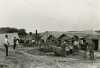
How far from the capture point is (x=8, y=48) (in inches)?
82.7

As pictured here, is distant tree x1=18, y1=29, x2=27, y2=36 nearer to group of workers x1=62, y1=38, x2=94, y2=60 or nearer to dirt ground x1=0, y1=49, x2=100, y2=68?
dirt ground x1=0, y1=49, x2=100, y2=68

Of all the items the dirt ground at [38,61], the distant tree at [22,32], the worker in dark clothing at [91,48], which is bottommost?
the dirt ground at [38,61]

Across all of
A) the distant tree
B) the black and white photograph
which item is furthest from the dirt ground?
the distant tree

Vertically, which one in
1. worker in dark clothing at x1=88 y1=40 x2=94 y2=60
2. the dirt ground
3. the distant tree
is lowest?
the dirt ground

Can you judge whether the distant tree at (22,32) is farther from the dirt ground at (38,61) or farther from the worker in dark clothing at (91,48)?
the worker in dark clothing at (91,48)

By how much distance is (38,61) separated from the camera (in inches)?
78.6

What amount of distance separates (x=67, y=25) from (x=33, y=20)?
0.44 meters

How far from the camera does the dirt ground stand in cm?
194

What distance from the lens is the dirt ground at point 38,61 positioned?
1.94m

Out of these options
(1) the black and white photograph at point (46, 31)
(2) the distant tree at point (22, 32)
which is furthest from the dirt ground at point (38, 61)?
(2) the distant tree at point (22, 32)

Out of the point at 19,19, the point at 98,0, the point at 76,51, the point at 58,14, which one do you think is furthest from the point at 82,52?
the point at 19,19

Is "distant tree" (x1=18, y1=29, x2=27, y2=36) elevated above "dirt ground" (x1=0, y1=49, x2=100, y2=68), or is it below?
above

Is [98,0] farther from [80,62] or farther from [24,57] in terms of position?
[24,57]

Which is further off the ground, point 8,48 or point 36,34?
point 36,34
